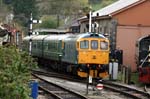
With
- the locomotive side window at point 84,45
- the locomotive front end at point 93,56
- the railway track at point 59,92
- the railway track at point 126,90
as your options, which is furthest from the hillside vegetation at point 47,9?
the railway track at point 59,92

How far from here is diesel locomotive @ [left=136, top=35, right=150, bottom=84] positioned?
89.5ft

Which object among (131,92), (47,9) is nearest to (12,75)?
(131,92)

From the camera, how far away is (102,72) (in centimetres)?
3030

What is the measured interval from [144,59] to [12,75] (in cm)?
1693

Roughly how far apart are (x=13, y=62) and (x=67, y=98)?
23.6 feet

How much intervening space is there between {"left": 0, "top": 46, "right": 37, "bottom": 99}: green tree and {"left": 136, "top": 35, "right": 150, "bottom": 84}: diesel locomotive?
39.6 feet

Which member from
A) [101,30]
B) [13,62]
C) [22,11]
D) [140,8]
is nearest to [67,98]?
[13,62]

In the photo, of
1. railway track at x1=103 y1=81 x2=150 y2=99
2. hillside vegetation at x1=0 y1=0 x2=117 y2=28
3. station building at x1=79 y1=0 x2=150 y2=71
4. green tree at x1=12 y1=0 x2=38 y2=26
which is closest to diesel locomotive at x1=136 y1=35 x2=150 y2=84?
railway track at x1=103 y1=81 x2=150 y2=99

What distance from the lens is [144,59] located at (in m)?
29.7

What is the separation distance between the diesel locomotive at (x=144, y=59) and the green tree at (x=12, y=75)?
39.6 feet

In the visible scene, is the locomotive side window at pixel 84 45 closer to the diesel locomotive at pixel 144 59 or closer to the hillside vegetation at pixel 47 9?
the diesel locomotive at pixel 144 59

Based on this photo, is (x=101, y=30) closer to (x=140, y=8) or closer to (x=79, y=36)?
(x=140, y=8)

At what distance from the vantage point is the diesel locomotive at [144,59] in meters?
27.3

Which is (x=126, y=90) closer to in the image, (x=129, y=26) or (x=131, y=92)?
(x=131, y=92)
